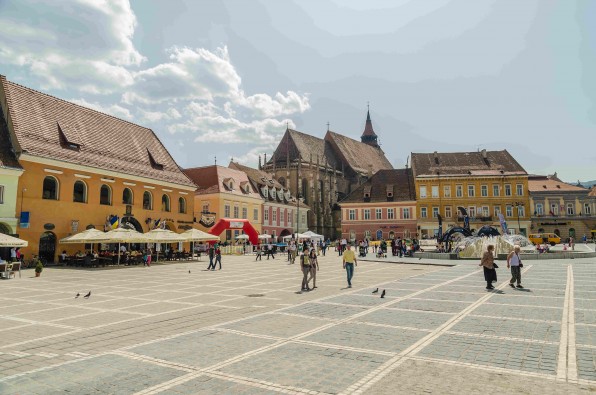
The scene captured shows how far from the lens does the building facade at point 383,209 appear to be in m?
64.8

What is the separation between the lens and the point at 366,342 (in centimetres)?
806

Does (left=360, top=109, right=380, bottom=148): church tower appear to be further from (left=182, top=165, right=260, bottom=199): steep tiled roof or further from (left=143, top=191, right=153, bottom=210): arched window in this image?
(left=143, top=191, right=153, bottom=210): arched window

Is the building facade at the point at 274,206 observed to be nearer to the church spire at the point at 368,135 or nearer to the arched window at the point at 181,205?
the arched window at the point at 181,205

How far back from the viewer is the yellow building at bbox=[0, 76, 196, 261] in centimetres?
2886

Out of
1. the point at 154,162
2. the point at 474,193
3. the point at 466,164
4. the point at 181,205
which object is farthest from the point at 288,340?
the point at 466,164

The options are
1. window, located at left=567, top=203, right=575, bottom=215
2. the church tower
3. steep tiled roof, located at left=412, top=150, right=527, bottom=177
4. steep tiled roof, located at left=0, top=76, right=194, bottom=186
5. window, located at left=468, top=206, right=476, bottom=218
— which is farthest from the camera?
the church tower

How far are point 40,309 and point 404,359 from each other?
33.9ft

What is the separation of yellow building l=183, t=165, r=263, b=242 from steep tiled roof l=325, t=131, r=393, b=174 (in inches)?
1412

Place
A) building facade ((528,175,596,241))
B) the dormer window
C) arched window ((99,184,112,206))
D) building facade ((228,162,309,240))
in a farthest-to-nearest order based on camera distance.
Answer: building facade ((528,175,596,241)), building facade ((228,162,309,240)), the dormer window, arched window ((99,184,112,206))

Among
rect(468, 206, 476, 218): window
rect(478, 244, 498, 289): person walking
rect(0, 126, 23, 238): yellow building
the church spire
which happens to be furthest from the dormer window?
the church spire

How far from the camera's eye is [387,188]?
6719cm

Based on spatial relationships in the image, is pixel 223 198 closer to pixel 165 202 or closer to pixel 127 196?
pixel 165 202

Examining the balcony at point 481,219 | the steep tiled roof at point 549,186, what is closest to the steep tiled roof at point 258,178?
the balcony at point 481,219

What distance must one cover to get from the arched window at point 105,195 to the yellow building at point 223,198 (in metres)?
13.2
